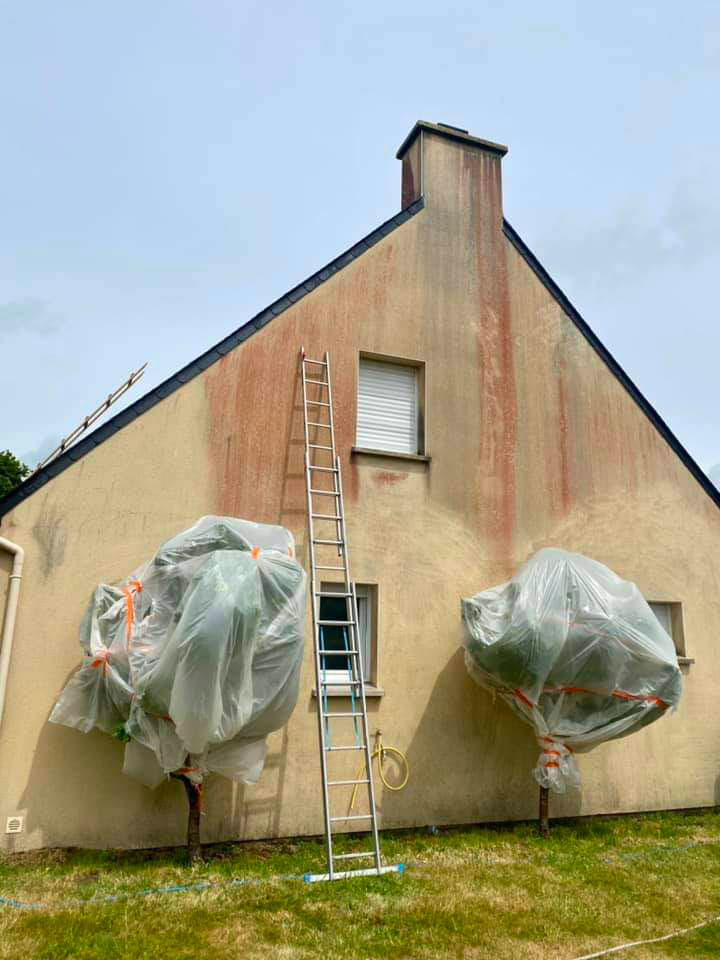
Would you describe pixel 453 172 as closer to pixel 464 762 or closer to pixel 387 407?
pixel 387 407

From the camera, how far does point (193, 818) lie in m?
6.19

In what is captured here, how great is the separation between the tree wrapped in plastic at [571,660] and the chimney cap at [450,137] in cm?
599

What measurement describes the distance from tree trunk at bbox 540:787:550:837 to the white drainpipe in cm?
521

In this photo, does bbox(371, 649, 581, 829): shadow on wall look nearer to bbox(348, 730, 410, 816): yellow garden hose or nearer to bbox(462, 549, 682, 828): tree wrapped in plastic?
bbox(348, 730, 410, 816): yellow garden hose

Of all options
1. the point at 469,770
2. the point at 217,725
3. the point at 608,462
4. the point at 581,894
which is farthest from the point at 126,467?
the point at 608,462

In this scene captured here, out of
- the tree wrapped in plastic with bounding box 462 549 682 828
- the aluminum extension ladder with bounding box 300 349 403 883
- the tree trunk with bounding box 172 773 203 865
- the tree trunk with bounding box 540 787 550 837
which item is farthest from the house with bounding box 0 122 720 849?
the tree wrapped in plastic with bounding box 462 549 682 828

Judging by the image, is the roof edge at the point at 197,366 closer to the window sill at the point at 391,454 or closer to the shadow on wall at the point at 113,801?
the shadow on wall at the point at 113,801

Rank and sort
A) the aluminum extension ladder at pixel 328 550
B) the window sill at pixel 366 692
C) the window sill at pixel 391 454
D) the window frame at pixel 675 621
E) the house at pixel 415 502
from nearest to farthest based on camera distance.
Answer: the house at pixel 415 502 < the aluminum extension ladder at pixel 328 550 < the window sill at pixel 366 692 < the window sill at pixel 391 454 < the window frame at pixel 675 621

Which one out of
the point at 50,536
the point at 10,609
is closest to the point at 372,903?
the point at 10,609

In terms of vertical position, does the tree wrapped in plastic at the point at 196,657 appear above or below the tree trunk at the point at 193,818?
above

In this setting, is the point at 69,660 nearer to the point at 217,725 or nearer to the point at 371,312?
the point at 217,725

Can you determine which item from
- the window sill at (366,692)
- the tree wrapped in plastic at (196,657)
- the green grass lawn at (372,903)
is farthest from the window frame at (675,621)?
the tree wrapped in plastic at (196,657)

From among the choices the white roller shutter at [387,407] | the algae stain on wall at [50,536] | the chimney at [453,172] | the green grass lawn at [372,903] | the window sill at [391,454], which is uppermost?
the chimney at [453,172]

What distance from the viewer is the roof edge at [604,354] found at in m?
9.84
